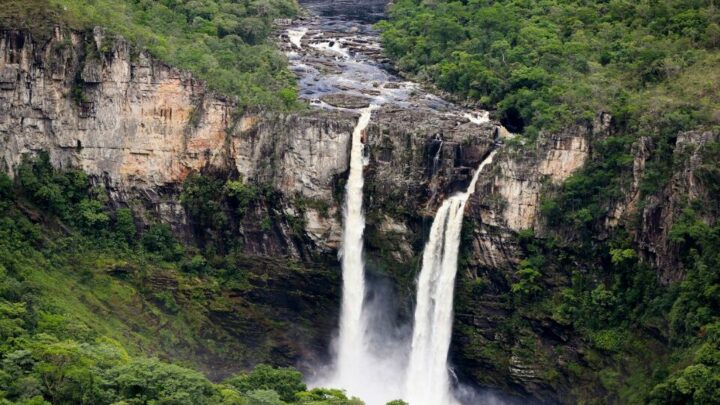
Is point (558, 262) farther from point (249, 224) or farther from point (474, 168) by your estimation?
point (249, 224)

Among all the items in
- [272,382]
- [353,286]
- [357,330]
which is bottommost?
[357,330]

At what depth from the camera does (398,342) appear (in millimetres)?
58031

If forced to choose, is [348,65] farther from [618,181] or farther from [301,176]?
[618,181]

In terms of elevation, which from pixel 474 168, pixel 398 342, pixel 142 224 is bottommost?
pixel 398 342

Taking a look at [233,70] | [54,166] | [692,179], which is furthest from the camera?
[233,70]

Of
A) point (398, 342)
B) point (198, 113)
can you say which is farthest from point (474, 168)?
point (198, 113)

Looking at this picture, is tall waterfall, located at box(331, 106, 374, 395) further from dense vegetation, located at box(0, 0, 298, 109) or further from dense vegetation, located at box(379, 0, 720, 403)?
dense vegetation, located at box(379, 0, 720, 403)

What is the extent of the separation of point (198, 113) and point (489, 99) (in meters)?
13.3

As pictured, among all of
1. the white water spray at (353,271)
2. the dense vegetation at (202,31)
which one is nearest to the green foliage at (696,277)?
the white water spray at (353,271)

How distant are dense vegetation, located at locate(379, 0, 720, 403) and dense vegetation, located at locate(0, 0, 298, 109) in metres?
8.91

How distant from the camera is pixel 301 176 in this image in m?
57.2

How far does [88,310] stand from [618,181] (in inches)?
840

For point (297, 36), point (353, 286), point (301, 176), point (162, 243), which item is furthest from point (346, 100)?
point (297, 36)

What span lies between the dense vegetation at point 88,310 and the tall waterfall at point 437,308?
516cm
